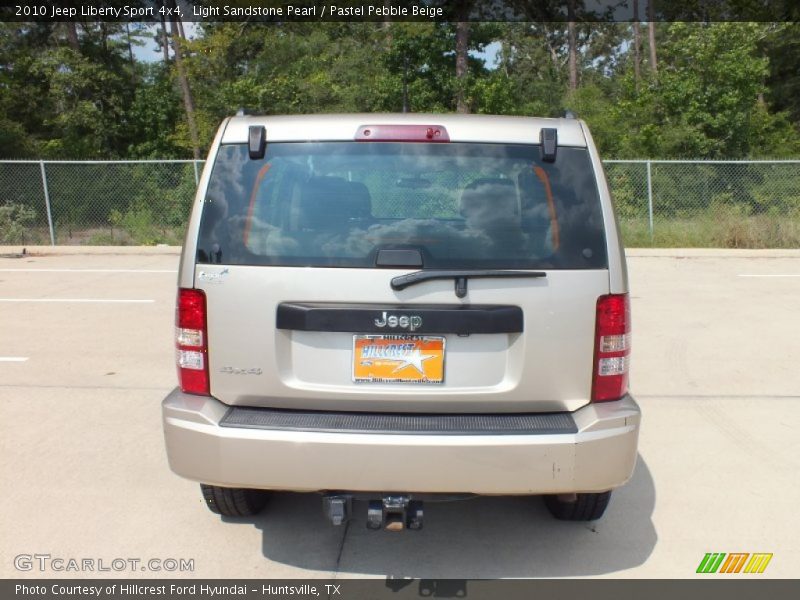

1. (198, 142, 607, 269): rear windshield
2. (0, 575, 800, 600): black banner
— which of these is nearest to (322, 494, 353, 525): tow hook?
(0, 575, 800, 600): black banner

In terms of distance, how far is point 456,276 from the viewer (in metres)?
3.11

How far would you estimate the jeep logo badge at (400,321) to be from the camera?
3.11m

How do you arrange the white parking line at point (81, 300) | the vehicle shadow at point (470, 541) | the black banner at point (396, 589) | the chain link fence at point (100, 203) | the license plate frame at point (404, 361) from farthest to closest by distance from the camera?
the chain link fence at point (100, 203) → the white parking line at point (81, 300) → the vehicle shadow at point (470, 541) → the black banner at point (396, 589) → the license plate frame at point (404, 361)

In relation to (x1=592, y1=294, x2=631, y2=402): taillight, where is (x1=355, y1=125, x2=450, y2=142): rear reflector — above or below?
above

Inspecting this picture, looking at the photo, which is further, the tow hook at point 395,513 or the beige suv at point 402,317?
the tow hook at point 395,513

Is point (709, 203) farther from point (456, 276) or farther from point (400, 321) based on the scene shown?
point (400, 321)

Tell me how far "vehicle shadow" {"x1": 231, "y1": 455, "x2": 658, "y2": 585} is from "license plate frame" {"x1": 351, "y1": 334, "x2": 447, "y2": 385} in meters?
0.97

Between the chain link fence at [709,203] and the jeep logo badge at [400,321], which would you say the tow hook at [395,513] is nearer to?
the jeep logo badge at [400,321]

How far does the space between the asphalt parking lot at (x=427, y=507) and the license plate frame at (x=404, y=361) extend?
98 centimetres

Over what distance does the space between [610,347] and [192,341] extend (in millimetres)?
1692

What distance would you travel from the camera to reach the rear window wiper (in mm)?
3096

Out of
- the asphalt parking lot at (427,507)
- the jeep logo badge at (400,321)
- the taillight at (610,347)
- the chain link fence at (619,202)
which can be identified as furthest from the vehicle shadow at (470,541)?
the chain link fence at (619,202)

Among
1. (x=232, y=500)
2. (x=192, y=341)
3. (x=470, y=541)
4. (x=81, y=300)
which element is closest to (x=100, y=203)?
(x=81, y=300)

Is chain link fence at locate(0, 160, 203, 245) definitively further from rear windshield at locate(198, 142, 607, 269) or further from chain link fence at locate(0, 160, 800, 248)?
rear windshield at locate(198, 142, 607, 269)
